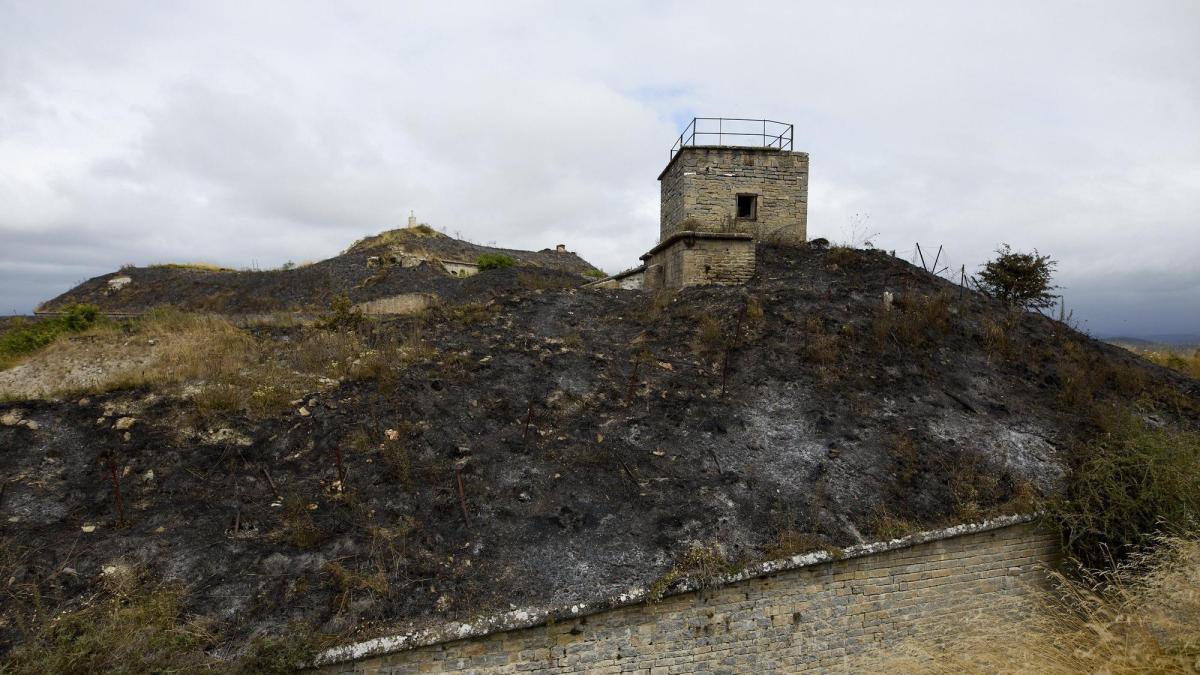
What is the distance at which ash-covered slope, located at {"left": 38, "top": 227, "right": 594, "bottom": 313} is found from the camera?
22031 millimetres

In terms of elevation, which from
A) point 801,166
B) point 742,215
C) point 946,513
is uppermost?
point 801,166

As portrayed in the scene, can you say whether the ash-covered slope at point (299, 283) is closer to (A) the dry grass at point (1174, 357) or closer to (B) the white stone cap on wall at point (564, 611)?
(B) the white stone cap on wall at point (564, 611)

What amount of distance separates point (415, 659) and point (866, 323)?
1034 cm

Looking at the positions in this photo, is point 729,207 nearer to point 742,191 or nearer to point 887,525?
point 742,191

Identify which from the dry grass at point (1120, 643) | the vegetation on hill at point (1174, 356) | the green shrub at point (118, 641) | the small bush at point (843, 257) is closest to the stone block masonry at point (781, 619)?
the dry grass at point (1120, 643)

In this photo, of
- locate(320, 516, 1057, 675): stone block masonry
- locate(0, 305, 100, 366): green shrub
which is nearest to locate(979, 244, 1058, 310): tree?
locate(320, 516, 1057, 675): stone block masonry

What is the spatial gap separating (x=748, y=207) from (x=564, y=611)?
42.1 feet

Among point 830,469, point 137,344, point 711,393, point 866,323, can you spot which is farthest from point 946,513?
point 137,344

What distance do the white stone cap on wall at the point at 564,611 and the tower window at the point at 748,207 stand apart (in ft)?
34.0

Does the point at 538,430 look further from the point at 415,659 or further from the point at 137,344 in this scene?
the point at 137,344

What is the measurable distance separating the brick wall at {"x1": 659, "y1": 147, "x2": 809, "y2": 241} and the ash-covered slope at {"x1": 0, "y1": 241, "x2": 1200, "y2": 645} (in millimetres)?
4243

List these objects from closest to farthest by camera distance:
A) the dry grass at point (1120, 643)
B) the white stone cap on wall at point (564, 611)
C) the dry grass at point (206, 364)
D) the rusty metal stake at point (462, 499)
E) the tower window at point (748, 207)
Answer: the dry grass at point (1120, 643) → the white stone cap on wall at point (564, 611) → the rusty metal stake at point (462, 499) → the dry grass at point (206, 364) → the tower window at point (748, 207)

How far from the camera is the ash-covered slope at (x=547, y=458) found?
21.1 feet

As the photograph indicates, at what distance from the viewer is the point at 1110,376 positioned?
1140 cm
